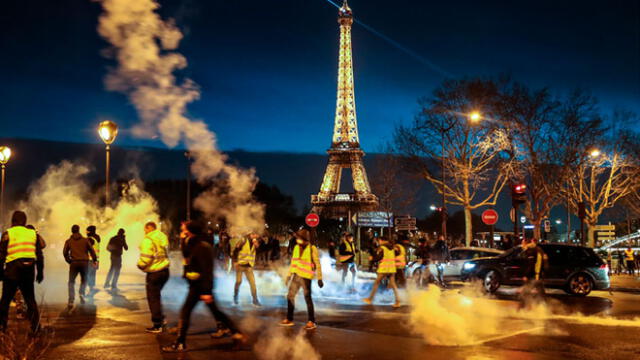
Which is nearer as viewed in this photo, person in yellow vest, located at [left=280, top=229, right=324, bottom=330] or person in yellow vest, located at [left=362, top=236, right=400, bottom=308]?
person in yellow vest, located at [left=280, top=229, right=324, bottom=330]

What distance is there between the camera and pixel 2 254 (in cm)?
886

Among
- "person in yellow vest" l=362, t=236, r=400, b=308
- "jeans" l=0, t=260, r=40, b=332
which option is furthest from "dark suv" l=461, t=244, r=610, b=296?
"jeans" l=0, t=260, r=40, b=332

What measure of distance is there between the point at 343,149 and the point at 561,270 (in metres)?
58.6

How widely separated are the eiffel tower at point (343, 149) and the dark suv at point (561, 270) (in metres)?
55.1

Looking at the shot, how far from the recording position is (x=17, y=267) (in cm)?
884

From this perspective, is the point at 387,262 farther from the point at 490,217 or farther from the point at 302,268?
the point at 490,217

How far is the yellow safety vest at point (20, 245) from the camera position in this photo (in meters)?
8.91

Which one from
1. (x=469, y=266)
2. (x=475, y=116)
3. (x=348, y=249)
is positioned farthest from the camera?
(x=475, y=116)

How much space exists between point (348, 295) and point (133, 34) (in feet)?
30.1

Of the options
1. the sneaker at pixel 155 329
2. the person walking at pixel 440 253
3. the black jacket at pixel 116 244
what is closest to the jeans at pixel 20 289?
the sneaker at pixel 155 329

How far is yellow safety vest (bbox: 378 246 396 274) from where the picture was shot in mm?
13234

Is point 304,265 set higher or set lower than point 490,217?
lower

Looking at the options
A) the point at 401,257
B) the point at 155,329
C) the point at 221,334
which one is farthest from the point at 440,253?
the point at 155,329

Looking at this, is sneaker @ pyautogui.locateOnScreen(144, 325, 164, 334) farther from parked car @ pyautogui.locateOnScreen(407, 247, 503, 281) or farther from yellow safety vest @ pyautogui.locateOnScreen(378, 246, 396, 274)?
parked car @ pyautogui.locateOnScreen(407, 247, 503, 281)
